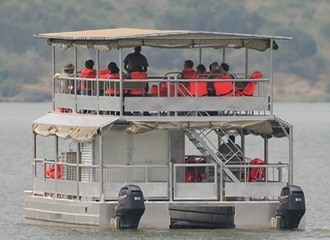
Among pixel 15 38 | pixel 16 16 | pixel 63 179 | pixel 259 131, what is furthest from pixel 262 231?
pixel 16 16

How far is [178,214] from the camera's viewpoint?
41.9m

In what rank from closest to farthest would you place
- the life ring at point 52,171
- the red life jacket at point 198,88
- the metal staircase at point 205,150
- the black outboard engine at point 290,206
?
1. the black outboard engine at point 290,206
2. the metal staircase at point 205,150
3. the red life jacket at point 198,88
4. the life ring at point 52,171

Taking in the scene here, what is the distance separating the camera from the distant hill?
14338 cm

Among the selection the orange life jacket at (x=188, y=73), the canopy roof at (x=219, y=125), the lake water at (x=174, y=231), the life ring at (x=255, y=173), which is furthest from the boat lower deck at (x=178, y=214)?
the orange life jacket at (x=188, y=73)

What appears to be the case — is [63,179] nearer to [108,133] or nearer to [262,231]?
[108,133]

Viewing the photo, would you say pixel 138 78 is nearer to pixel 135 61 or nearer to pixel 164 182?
pixel 135 61

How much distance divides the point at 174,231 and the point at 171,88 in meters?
3.25

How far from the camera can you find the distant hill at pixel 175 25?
470ft

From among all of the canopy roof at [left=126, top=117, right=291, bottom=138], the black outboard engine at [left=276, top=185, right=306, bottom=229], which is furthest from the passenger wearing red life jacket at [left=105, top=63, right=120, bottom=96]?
the black outboard engine at [left=276, top=185, right=306, bottom=229]

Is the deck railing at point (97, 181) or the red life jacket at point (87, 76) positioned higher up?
the red life jacket at point (87, 76)

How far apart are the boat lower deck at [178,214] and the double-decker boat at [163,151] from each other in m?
0.02

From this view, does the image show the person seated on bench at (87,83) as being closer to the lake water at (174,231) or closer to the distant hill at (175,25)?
the lake water at (174,231)

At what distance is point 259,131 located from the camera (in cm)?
4156

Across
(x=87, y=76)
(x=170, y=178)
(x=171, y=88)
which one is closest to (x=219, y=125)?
(x=170, y=178)
